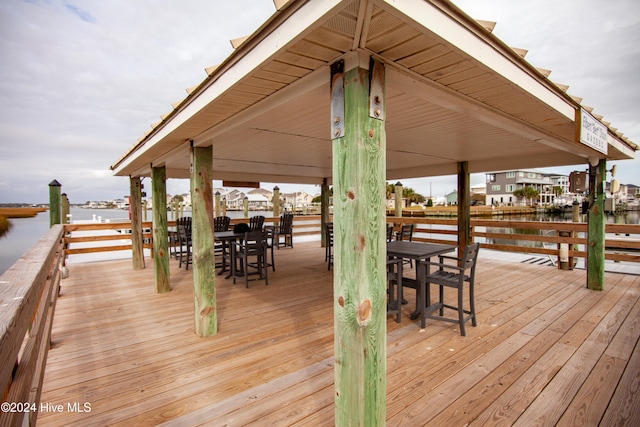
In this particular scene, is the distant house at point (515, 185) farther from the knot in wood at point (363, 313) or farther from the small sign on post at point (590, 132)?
the knot in wood at point (363, 313)

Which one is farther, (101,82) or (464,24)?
(101,82)

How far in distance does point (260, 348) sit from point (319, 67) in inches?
94.0

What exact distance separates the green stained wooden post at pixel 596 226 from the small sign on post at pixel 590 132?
2.14m

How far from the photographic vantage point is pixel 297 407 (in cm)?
189

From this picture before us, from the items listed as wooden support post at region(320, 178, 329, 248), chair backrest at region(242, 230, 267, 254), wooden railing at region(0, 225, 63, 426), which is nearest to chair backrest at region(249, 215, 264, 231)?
wooden support post at region(320, 178, 329, 248)

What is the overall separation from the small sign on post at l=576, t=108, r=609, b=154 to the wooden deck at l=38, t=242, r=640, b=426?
180cm

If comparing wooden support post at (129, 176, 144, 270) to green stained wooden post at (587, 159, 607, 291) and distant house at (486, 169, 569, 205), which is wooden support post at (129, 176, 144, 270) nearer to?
green stained wooden post at (587, 159, 607, 291)

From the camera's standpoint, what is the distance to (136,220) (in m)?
5.94

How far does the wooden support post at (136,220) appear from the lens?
5.92 m

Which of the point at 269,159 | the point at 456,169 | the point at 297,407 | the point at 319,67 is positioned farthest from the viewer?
the point at 456,169

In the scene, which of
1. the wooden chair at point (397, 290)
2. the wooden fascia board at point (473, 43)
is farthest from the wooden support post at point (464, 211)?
the wooden fascia board at point (473, 43)

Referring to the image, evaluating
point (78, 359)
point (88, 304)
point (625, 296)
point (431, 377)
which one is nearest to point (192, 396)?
point (78, 359)

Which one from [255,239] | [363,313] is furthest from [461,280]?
[255,239]

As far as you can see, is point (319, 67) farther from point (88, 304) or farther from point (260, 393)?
point (88, 304)
